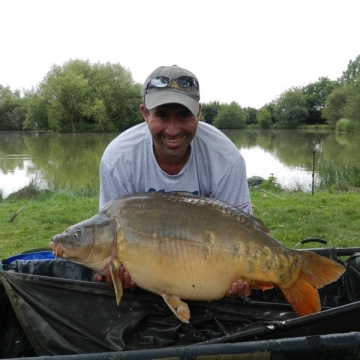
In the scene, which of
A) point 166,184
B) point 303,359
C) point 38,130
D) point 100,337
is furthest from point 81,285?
point 38,130

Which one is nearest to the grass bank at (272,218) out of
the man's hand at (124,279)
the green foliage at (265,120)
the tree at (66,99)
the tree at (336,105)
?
the man's hand at (124,279)

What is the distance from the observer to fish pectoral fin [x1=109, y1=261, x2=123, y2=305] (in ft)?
3.98

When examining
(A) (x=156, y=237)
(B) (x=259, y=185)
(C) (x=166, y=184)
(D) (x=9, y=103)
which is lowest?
(B) (x=259, y=185)

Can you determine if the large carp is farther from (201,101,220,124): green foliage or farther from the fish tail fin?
(201,101,220,124): green foliage

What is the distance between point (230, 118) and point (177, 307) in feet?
125

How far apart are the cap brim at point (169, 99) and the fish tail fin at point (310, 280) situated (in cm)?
62

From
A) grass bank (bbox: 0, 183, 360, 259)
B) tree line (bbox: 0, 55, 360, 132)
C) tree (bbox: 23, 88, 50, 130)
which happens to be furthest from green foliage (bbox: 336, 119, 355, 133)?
grass bank (bbox: 0, 183, 360, 259)

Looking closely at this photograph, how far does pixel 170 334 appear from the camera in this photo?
4.62 feet

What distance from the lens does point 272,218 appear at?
362 centimetres

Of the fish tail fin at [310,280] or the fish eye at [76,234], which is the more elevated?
the fish eye at [76,234]

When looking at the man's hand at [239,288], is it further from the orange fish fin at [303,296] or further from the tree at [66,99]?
the tree at [66,99]

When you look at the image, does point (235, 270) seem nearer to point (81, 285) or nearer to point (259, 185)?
point (81, 285)

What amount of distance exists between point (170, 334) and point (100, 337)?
231mm

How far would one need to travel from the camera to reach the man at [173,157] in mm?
1513
